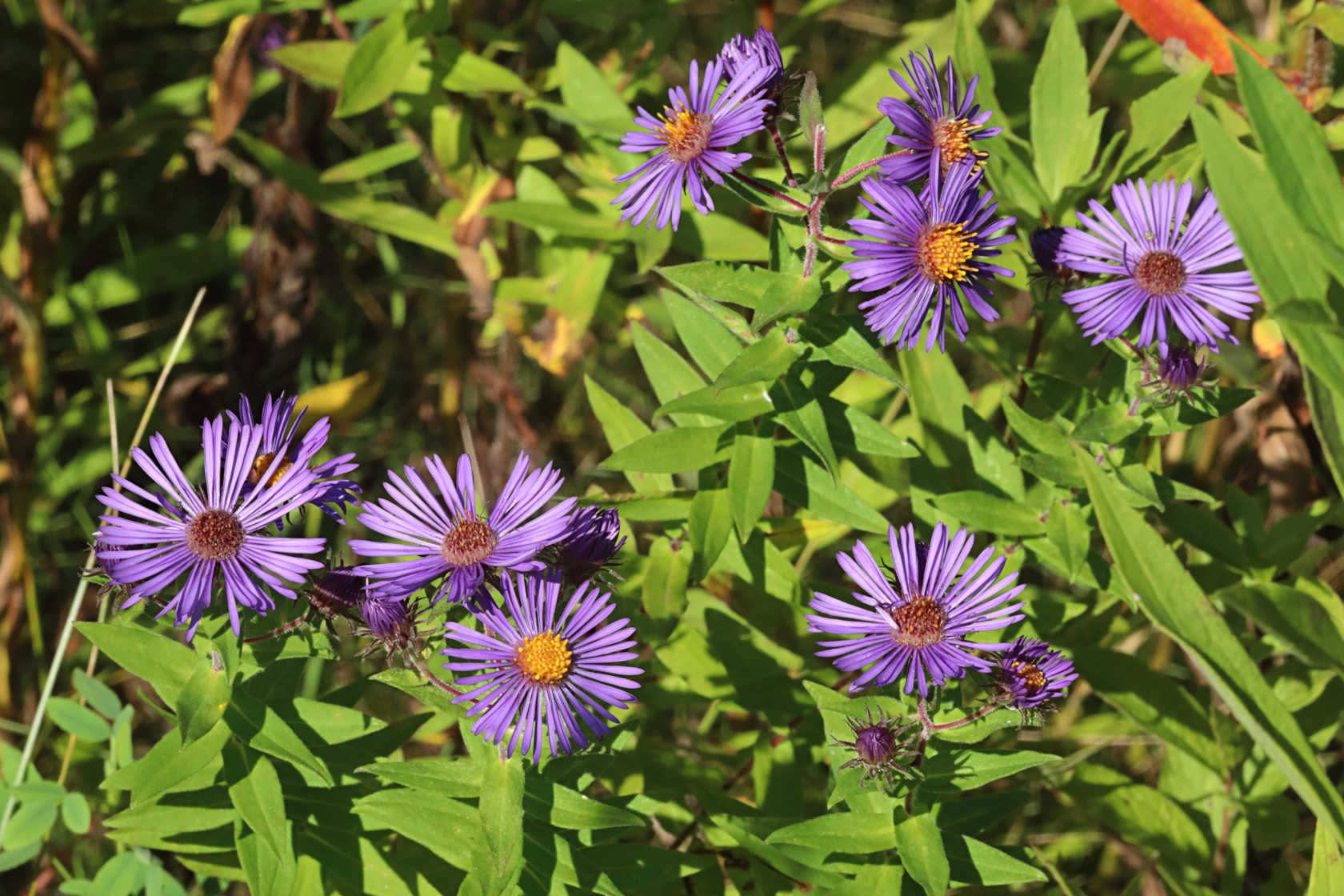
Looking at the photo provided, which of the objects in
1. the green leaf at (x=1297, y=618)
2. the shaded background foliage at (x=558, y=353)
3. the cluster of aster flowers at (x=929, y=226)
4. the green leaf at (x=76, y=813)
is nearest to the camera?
the cluster of aster flowers at (x=929, y=226)

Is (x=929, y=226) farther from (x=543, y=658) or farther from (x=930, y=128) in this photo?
(x=543, y=658)

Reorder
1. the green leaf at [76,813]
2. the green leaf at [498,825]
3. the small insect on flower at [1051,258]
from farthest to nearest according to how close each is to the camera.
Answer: the green leaf at [76,813], the small insect on flower at [1051,258], the green leaf at [498,825]

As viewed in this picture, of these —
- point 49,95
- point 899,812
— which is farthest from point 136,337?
point 899,812

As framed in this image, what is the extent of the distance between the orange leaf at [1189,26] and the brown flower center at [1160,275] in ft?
2.51

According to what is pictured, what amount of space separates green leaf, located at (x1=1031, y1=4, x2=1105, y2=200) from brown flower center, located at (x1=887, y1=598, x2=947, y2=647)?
958 millimetres

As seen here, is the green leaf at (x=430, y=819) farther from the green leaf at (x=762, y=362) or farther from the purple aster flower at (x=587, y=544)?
the green leaf at (x=762, y=362)

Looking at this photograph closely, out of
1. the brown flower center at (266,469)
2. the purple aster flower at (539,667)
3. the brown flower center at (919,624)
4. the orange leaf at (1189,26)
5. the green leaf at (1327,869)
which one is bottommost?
the green leaf at (1327,869)

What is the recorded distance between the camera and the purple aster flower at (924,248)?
1.49 m

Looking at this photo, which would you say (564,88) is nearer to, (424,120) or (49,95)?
(424,120)

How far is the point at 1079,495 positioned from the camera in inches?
74.7

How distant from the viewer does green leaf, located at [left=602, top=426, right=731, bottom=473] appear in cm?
176

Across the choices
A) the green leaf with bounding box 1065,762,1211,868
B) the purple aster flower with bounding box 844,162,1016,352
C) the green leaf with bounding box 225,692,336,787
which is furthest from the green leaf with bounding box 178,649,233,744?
the green leaf with bounding box 1065,762,1211,868

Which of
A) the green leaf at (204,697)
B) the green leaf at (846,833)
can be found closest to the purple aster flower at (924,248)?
Result: the green leaf at (846,833)

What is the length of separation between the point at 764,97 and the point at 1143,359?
0.71 meters
